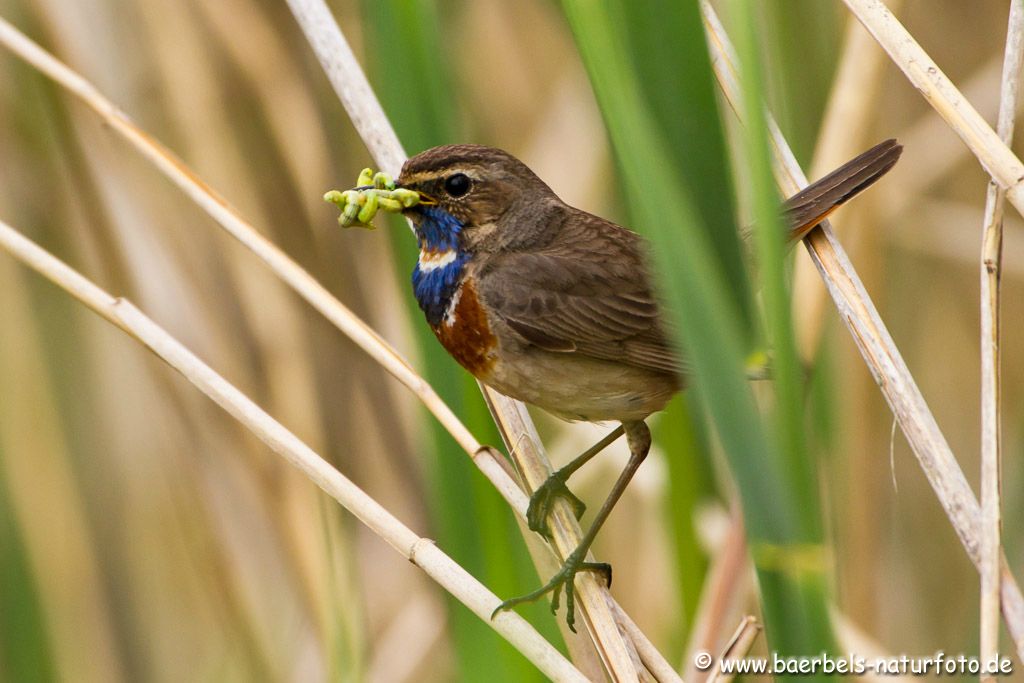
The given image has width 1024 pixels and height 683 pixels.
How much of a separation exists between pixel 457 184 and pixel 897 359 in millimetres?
1138

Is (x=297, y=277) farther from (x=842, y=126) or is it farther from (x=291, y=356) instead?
(x=842, y=126)

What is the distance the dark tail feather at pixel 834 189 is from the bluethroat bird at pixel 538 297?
15 mm

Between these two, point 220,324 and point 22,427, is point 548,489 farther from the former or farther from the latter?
point 22,427

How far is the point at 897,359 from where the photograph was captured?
1843 mm

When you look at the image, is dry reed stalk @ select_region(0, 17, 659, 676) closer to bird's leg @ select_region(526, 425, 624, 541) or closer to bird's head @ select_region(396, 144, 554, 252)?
bird's leg @ select_region(526, 425, 624, 541)

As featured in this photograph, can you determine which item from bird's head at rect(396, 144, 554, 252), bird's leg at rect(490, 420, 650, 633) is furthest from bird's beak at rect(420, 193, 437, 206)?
bird's leg at rect(490, 420, 650, 633)

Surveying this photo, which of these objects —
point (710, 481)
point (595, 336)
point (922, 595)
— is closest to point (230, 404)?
point (595, 336)

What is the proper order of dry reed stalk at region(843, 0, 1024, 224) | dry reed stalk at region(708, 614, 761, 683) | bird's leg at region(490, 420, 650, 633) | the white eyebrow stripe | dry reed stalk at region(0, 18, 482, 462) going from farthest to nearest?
the white eyebrow stripe, dry reed stalk at region(0, 18, 482, 462), bird's leg at region(490, 420, 650, 633), dry reed stalk at region(708, 614, 761, 683), dry reed stalk at region(843, 0, 1024, 224)

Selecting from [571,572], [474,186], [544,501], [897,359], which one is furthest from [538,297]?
[897,359]

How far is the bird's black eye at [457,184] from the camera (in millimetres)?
2516

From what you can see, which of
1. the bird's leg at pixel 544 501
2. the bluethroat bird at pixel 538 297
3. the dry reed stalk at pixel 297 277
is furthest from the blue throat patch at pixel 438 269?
the bird's leg at pixel 544 501

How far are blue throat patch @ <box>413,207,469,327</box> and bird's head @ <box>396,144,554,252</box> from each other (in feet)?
0.07

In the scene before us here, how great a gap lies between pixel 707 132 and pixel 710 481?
1.35m

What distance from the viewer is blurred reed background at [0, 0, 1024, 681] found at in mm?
2740
